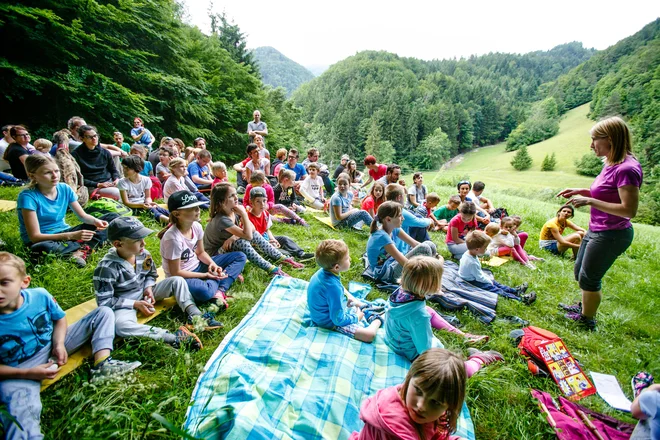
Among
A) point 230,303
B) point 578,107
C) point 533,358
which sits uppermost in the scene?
point 578,107

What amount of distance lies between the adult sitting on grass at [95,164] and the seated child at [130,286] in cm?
357

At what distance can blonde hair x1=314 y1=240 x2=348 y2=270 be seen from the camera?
2.76 metres

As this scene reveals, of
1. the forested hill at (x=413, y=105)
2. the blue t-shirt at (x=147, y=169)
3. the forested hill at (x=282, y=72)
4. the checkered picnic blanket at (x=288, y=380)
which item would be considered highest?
the forested hill at (x=282, y=72)

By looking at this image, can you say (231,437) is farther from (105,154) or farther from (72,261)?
(105,154)

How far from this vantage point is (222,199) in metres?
3.87

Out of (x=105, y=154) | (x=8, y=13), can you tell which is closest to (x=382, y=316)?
(x=105, y=154)

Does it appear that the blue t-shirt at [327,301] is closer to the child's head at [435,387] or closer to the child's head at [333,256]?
the child's head at [333,256]

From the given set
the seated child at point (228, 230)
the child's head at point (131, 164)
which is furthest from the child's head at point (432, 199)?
the child's head at point (131, 164)

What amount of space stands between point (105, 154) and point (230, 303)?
4.69 meters

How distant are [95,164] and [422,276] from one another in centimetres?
655

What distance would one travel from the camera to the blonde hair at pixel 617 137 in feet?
9.46

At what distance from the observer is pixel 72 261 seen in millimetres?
3578

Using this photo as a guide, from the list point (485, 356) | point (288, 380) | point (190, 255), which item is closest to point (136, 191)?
point (190, 255)

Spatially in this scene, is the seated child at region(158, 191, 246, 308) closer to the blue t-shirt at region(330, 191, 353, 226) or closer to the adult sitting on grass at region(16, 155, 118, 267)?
the adult sitting on grass at region(16, 155, 118, 267)
